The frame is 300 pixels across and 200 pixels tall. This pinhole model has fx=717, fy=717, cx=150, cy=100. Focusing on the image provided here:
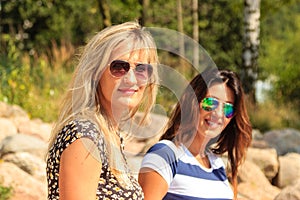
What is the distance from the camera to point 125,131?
277 centimetres

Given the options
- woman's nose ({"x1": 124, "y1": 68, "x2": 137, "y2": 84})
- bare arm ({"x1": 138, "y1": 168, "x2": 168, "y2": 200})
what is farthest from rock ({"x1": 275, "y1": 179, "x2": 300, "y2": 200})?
woman's nose ({"x1": 124, "y1": 68, "x2": 137, "y2": 84})

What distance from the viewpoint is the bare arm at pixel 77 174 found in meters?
2.12

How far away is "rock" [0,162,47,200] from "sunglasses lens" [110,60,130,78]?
10.3 feet

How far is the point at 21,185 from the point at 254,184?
2.58m

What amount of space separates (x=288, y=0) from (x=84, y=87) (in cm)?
1202

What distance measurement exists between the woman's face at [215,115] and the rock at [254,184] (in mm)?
3158

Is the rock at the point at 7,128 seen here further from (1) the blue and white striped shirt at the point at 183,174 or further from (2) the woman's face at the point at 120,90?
(2) the woman's face at the point at 120,90

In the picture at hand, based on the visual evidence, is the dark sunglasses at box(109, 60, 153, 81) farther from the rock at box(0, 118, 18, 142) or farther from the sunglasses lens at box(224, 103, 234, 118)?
the rock at box(0, 118, 18, 142)

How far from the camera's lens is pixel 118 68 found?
2.36m

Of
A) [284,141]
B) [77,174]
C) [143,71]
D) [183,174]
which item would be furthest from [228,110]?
[284,141]

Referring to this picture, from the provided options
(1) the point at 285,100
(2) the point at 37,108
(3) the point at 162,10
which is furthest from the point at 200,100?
(3) the point at 162,10

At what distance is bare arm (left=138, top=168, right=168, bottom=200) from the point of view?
9.76ft

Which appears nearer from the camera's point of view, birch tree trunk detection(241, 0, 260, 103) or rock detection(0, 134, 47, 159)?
rock detection(0, 134, 47, 159)

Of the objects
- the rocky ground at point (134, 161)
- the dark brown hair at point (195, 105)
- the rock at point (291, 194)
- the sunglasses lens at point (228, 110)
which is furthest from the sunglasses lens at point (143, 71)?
the rock at point (291, 194)
